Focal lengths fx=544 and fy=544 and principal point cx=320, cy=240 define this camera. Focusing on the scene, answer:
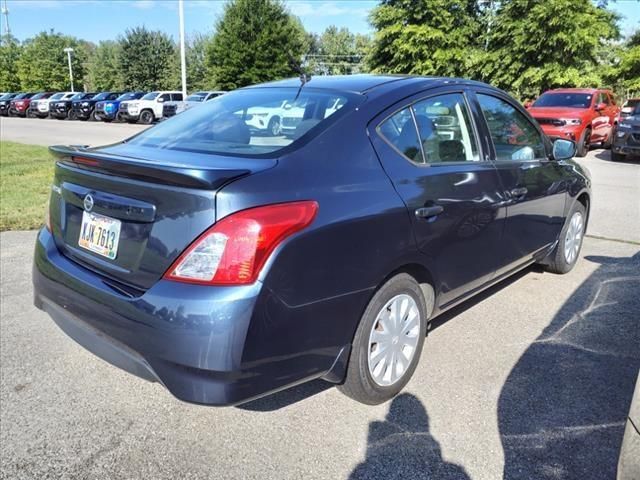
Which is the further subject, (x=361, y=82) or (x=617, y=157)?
(x=617, y=157)

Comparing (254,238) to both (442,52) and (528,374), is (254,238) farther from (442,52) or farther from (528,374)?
(442,52)

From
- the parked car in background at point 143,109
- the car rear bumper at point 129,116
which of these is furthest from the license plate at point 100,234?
the car rear bumper at point 129,116

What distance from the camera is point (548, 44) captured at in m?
24.1

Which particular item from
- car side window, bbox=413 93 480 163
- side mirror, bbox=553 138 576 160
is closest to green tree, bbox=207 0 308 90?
side mirror, bbox=553 138 576 160

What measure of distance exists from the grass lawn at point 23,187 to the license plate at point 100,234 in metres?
4.39

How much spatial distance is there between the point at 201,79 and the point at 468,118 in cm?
5666

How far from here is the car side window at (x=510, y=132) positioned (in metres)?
3.65

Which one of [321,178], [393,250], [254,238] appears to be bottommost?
[393,250]

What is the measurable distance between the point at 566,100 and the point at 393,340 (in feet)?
48.8

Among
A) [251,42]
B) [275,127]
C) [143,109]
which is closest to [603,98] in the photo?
[275,127]

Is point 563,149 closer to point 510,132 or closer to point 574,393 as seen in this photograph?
point 510,132

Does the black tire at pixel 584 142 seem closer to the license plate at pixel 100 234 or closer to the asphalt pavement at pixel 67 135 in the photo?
the asphalt pavement at pixel 67 135

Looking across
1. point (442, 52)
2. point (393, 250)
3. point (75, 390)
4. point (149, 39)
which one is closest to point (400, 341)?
point (393, 250)

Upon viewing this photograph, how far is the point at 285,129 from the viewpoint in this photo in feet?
9.13
